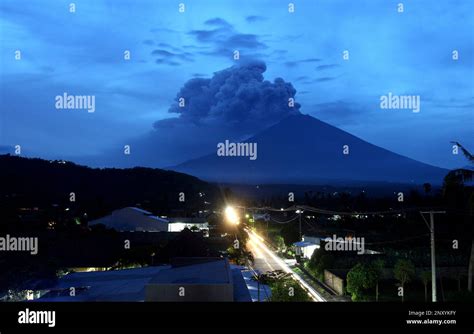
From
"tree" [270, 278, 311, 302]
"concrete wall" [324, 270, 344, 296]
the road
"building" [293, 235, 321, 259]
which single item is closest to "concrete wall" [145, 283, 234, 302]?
"tree" [270, 278, 311, 302]

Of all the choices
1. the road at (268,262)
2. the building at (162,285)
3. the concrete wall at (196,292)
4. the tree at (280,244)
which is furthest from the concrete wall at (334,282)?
the tree at (280,244)

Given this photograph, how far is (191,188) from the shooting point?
168 ft

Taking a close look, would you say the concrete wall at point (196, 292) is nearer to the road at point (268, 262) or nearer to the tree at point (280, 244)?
the road at point (268, 262)

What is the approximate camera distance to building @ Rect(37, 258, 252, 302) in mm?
9594

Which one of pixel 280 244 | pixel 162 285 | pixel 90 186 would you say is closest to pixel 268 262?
pixel 280 244

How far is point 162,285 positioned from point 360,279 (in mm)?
5656

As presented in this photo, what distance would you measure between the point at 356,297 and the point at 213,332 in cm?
804

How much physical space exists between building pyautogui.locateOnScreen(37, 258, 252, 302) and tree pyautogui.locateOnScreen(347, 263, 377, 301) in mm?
2927

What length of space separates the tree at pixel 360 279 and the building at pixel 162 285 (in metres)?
2.93

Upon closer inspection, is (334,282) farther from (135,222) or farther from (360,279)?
(135,222)

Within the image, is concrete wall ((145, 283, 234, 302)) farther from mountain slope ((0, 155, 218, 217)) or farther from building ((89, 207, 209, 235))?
mountain slope ((0, 155, 218, 217))

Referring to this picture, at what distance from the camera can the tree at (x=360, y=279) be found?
1277 centimetres

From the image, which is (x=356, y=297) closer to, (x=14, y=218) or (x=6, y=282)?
Result: (x=6, y=282)

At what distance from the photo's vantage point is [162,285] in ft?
31.6
